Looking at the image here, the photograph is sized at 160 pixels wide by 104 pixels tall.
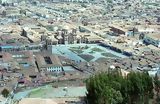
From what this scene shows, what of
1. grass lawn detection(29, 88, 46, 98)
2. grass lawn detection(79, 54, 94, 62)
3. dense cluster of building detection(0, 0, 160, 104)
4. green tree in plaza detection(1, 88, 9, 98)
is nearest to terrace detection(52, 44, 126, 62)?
grass lawn detection(79, 54, 94, 62)

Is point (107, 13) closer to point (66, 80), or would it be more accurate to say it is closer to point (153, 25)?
point (153, 25)

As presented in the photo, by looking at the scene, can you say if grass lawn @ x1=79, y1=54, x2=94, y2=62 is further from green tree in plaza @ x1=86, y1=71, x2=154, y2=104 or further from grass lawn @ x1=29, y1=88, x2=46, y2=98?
green tree in plaza @ x1=86, y1=71, x2=154, y2=104

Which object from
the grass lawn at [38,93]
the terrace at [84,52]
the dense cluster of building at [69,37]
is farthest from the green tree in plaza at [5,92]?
the terrace at [84,52]

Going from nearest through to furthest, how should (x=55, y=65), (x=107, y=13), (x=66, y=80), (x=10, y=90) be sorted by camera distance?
1. (x=10, y=90)
2. (x=66, y=80)
3. (x=55, y=65)
4. (x=107, y=13)

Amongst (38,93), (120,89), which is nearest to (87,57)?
(38,93)

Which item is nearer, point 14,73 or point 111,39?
point 14,73

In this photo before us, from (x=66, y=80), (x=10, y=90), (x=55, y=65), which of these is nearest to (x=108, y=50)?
(x=55, y=65)

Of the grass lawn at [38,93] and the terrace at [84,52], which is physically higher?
the grass lawn at [38,93]

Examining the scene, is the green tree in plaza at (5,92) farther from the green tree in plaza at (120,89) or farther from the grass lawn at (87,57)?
the grass lawn at (87,57)
